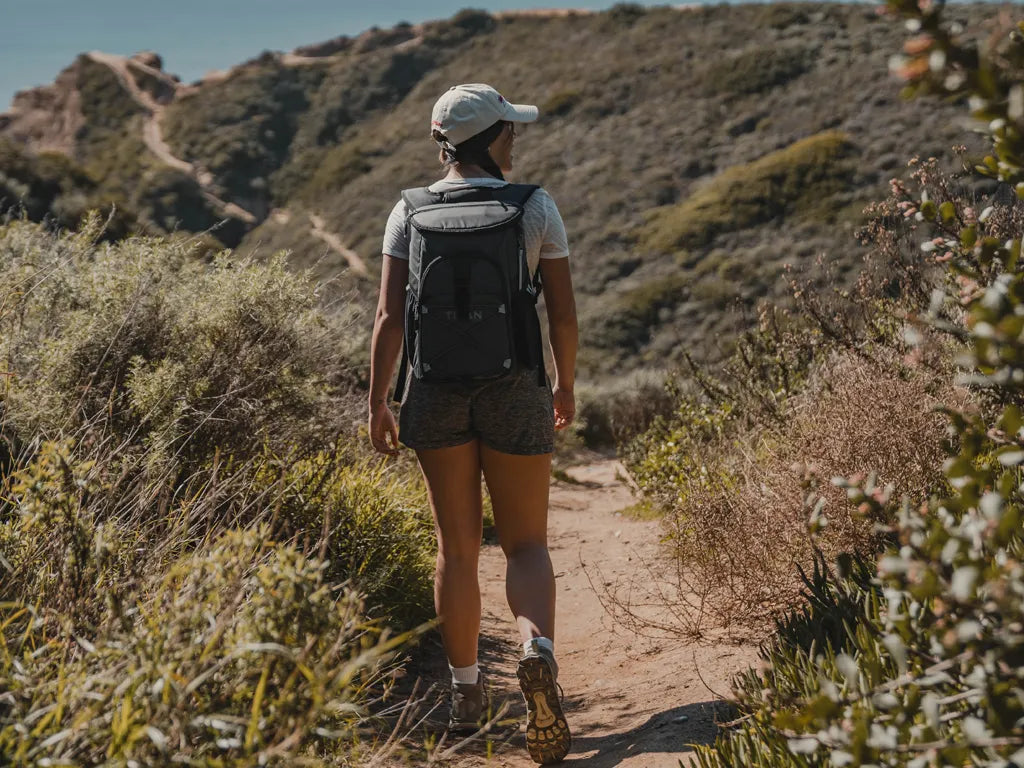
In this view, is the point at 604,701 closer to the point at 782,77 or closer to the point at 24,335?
the point at 24,335

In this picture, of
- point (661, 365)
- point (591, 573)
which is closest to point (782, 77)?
point (661, 365)

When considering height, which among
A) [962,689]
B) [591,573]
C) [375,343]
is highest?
[375,343]

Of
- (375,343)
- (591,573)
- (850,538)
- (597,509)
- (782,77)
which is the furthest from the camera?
(782,77)

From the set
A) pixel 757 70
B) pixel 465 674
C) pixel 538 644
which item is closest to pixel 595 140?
pixel 757 70

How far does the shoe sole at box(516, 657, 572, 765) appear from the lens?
2.89 metres

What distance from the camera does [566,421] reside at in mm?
3361

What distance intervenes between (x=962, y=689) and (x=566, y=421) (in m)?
1.63

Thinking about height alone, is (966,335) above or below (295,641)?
above

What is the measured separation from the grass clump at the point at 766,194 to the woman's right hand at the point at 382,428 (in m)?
21.5

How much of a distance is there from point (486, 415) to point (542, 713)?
3.21 ft

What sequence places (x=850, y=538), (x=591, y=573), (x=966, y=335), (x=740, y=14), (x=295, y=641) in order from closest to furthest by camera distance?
(x=966, y=335), (x=295, y=641), (x=850, y=538), (x=591, y=573), (x=740, y=14)

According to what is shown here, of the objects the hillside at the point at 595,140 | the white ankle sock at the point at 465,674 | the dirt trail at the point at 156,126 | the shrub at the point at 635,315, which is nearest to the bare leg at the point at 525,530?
the white ankle sock at the point at 465,674

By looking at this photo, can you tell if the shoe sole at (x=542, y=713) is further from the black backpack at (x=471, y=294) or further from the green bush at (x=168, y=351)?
the green bush at (x=168, y=351)

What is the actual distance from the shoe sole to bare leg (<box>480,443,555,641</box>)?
0.17 m
